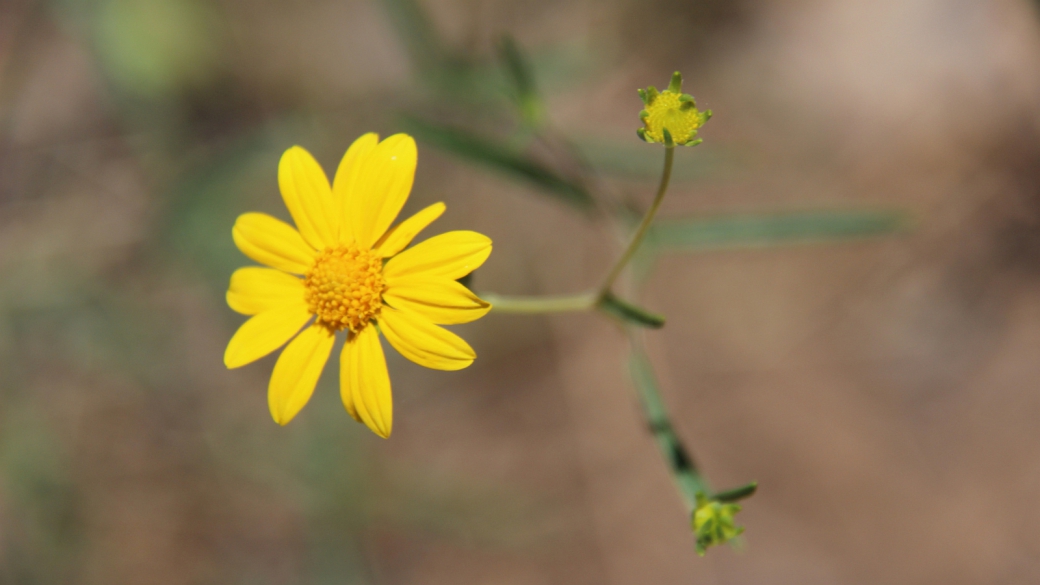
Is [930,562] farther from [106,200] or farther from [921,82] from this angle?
[106,200]

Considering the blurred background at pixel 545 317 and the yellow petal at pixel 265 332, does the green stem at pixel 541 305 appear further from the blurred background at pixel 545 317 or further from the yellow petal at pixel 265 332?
the blurred background at pixel 545 317

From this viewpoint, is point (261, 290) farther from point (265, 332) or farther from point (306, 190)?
point (306, 190)

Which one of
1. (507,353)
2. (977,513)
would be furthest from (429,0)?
(977,513)

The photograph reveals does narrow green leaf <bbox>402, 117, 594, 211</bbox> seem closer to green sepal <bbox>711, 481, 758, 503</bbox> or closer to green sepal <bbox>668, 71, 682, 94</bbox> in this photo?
green sepal <bbox>668, 71, 682, 94</bbox>

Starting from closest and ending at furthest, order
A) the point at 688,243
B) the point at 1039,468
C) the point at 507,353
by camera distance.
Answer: the point at 688,243, the point at 1039,468, the point at 507,353

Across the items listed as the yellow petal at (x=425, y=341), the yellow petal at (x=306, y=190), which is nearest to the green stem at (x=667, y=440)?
the yellow petal at (x=425, y=341)

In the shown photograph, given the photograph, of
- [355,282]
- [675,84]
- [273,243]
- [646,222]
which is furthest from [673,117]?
[273,243]
